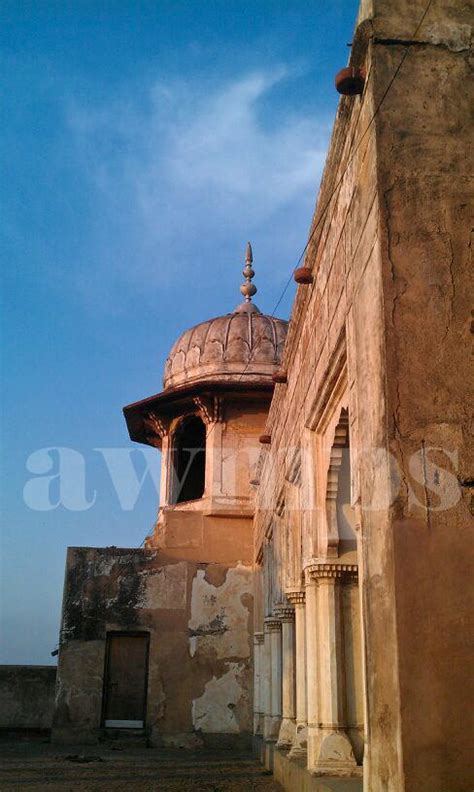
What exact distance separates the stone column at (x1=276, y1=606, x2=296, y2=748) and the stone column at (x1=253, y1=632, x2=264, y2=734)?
107 inches

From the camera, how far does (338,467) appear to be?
23.7 ft

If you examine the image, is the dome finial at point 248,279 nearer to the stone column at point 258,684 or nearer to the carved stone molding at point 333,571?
the stone column at point 258,684

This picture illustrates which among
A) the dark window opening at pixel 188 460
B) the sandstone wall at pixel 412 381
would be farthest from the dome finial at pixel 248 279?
the sandstone wall at pixel 412 381

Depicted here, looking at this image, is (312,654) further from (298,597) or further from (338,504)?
(298,597)

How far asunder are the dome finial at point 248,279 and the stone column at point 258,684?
26.2 ft

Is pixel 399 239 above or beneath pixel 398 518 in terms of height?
above

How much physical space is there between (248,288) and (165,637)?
26.6ft

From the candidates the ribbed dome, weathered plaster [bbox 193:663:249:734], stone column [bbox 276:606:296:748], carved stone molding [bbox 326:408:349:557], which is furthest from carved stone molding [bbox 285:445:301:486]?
the ribbed dome

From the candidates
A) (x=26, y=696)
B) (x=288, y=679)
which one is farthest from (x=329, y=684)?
(x=26, y=696)

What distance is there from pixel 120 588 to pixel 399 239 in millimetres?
11635

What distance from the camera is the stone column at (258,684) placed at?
1310 cm

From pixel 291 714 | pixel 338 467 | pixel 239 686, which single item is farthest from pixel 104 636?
pixel 338 467

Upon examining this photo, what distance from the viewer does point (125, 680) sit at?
14.7m

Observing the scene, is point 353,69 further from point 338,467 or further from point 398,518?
point 338,467
